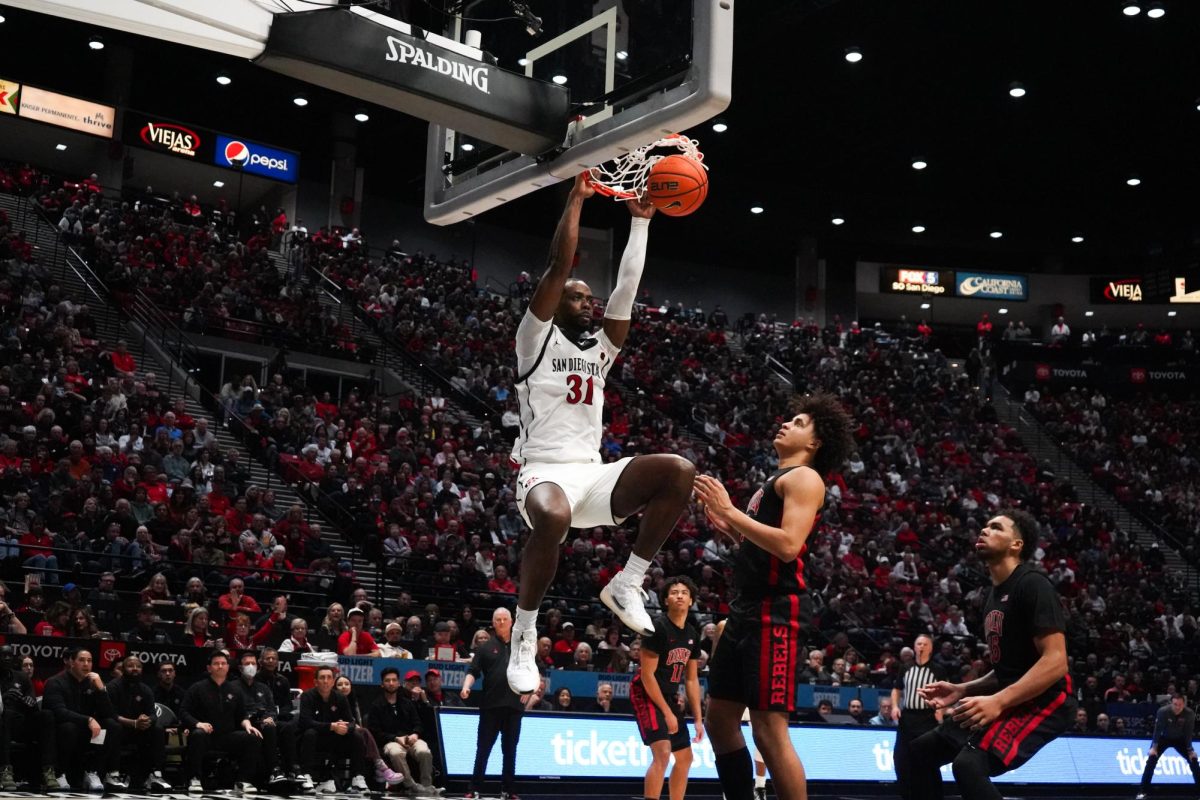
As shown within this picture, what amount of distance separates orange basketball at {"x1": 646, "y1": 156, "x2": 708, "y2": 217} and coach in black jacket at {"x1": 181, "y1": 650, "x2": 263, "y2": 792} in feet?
23.7

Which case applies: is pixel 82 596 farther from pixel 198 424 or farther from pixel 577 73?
pixel 577 73

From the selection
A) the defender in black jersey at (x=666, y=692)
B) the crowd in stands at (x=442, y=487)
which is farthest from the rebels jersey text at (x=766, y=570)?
the defender in black jersey at (x=666, y=692)

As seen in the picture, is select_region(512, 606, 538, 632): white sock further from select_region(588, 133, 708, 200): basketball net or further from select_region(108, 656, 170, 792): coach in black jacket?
select_region(108, 656, 170, 792): coach in black jacket

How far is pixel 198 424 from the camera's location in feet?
57.3

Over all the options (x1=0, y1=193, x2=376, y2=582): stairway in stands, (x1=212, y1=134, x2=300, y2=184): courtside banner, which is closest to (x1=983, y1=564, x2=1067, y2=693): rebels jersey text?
(x1=0, y1=193, x2=376, y2=582): stairway in stands

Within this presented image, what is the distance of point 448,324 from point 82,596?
12.7 meters

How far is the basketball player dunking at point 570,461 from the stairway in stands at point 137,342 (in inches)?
484

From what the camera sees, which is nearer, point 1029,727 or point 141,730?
point 1029,727

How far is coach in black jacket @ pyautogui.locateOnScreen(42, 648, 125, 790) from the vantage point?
10.1 m

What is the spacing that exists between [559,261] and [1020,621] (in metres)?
2.79

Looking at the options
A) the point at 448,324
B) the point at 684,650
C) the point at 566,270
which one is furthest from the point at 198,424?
the point at 566,270

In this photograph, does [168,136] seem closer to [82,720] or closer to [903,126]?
[903,126]

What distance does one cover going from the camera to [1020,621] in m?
5.88

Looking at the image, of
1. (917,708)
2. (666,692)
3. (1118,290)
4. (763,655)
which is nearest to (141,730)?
(666,692)
